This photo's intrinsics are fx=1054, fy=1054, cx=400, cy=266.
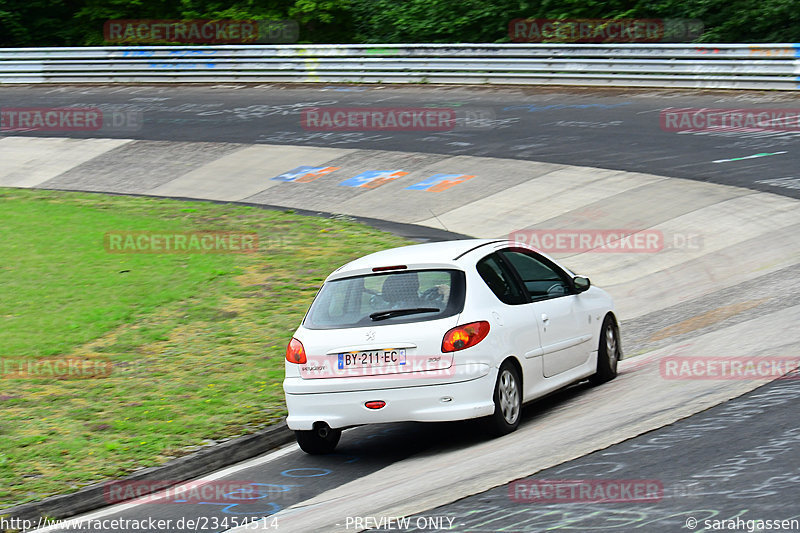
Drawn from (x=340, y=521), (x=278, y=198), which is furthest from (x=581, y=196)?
(x=340, y=521)

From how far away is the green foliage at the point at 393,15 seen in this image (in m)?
29.2

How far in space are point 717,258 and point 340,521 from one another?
30.9 ft

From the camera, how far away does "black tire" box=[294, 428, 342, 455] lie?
8.30 m

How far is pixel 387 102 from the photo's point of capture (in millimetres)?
27141

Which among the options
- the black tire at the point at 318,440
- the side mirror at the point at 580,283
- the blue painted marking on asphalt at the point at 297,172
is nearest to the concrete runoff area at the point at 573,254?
the blue painted marking on asphalt at the point at 297,172

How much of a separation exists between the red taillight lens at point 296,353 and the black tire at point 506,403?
58.8 inches

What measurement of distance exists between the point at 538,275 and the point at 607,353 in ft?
3.52

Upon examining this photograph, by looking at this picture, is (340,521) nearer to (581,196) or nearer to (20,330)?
(20,330)

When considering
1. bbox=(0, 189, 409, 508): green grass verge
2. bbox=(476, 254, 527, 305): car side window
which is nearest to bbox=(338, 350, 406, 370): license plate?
bbox=(476, 254, 527, 305): car side window

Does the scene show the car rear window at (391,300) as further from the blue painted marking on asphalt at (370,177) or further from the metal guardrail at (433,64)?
the metal guardrail at (433,64)

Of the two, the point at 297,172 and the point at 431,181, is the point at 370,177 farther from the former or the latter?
the point at 297,172

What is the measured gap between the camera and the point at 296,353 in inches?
324

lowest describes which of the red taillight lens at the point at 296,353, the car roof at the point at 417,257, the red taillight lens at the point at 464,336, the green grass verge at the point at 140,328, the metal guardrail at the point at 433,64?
the green grass verge at the point at 140,328

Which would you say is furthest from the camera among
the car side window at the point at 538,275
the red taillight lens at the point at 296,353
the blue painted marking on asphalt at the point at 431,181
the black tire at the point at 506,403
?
the blue painted marking on asphalt at the point at 431,181
